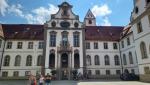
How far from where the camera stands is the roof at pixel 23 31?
4076cm

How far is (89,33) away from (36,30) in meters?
15.2

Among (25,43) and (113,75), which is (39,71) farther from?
(113,75)

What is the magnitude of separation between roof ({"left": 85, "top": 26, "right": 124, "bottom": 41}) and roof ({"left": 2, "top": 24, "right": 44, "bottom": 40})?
13.4 meters

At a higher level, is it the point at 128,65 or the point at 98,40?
the point at 98,40

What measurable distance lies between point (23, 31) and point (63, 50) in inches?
537

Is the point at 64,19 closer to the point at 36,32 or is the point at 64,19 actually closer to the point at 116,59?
the point at 36,32

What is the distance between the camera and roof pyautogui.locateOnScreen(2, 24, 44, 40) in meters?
40.8

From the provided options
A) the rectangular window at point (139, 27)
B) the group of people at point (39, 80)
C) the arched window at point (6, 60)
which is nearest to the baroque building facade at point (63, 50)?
the arched window at point (6, 60)

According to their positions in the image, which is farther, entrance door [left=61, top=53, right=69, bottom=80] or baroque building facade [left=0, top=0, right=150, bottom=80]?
baroque building facade [left=0, top=0, right=150, bottom=80]

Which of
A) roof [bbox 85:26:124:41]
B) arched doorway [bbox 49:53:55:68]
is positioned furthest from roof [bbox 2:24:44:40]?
roof [bbox 85:26:124:41]

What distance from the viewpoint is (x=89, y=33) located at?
1758 inches

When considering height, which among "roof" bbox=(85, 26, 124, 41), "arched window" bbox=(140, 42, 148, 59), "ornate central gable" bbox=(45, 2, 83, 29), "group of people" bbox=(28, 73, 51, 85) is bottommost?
"group of people" bbox=(28, 73, 51, 85)

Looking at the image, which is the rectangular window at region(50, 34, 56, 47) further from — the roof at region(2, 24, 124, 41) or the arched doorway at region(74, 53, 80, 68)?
the arched doorway at region(74, 53, 80, 68)

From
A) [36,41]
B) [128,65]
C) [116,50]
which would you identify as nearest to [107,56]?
[116,50]
